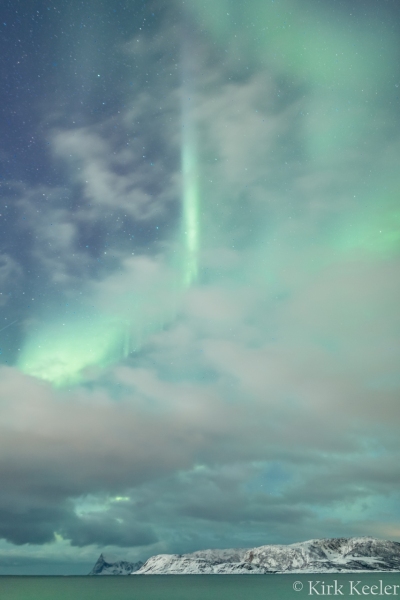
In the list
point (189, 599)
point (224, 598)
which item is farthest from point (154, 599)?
point (224, 598)

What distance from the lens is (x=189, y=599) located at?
19238 centimetres

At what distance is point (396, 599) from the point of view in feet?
556

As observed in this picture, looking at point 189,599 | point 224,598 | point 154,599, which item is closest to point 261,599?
point 224,598

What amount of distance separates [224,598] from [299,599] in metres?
30.4

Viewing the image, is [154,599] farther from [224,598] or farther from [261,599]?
[261,599]

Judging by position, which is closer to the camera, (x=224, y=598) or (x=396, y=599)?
(x=396, y=599)

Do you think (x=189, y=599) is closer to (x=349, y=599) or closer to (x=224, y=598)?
(x=224, y=598)

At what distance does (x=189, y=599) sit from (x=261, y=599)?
28356mm

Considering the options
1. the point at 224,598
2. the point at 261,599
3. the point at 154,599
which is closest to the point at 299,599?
the point at 261,599

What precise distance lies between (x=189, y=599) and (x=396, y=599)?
7535 centimetres

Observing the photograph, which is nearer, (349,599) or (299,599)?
(349,599)

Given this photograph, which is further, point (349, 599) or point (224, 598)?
point (224, 598)

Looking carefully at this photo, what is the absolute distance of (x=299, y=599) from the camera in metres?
189

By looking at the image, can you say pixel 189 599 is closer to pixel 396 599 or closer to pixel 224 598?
pixel 224 598
